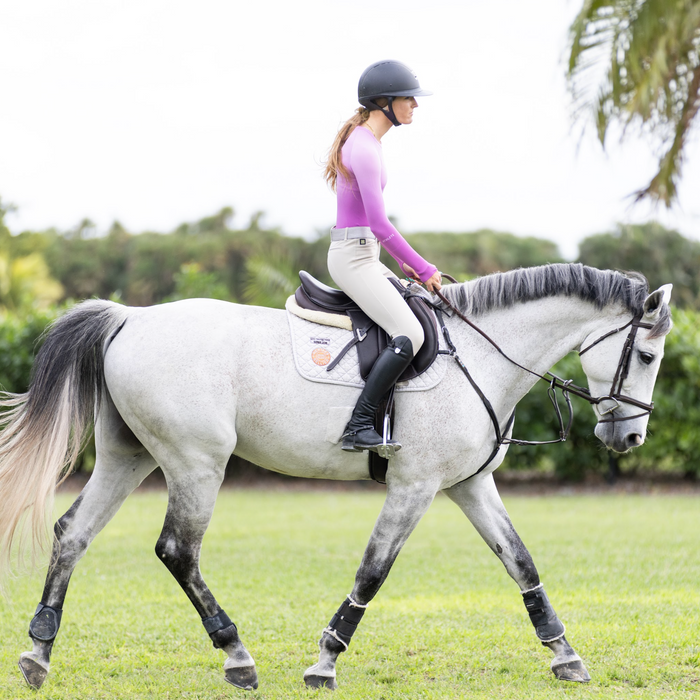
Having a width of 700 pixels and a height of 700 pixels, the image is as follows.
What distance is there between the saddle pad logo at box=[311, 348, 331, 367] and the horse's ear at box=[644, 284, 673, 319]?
62.6 inches

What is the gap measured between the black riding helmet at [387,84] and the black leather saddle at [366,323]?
0.90m

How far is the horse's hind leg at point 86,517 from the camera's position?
3.93 metres

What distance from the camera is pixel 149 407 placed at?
380 cm

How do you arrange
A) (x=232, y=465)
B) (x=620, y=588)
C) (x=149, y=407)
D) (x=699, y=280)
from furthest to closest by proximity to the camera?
(x=699, y=280), (x=232, y=465), (x=620, y=588), (x=149, y=407)

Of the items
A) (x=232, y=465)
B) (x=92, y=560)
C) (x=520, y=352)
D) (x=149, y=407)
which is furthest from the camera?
(x=232, y=465)

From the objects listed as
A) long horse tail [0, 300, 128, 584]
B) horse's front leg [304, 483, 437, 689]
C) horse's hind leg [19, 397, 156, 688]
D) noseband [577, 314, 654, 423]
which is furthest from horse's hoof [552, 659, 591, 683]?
long horse tail [0, 300, 128, 584]

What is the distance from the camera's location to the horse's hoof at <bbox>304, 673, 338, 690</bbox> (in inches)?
152

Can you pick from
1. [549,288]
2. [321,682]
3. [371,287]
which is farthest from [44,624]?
[549,288]

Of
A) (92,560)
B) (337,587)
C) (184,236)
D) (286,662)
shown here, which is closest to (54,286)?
(184,236)

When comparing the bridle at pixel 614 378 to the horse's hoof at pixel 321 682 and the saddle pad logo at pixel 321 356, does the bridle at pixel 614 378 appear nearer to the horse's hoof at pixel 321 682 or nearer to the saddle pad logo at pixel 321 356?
the saddle pad logo at pixel 321 356

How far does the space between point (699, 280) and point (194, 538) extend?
902 inches

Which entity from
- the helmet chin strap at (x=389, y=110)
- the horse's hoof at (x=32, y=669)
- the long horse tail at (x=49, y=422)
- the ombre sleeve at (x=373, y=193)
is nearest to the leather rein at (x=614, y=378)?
the ombre sleeve at (x=373, y=193)

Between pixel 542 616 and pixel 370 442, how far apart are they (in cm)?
138

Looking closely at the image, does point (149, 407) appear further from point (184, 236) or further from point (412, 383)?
point (184, 236)
